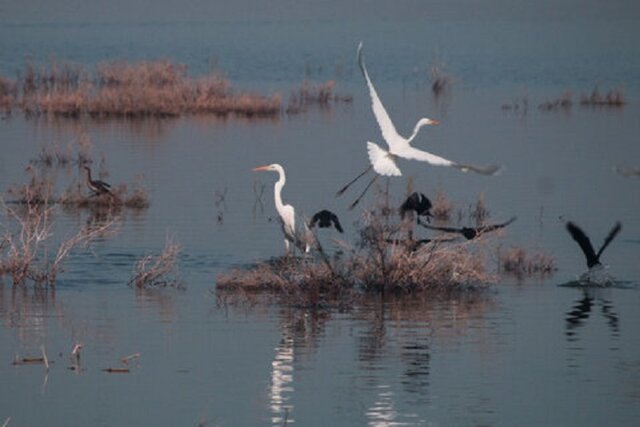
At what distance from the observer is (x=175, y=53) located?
68.8 meters

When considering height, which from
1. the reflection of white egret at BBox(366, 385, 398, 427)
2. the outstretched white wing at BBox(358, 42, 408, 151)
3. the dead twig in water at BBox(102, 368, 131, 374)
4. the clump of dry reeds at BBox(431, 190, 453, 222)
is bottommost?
the reflection of white egret at BBox(366, 385, 398, 427)

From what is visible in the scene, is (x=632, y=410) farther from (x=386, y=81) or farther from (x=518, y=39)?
(x=518, y=39)

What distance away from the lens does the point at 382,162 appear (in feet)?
60.2

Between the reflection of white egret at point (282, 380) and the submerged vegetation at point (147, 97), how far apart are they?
22981mm

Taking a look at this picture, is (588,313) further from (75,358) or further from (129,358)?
(75,358)

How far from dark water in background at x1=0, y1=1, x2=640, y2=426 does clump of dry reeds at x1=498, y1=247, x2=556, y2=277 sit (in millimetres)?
201

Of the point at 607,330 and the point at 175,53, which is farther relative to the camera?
the point at 175,53

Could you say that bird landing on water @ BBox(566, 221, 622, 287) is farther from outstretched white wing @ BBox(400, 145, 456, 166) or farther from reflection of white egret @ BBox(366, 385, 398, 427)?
reflection of white egret @ BBox(366, 385, 398, 427)

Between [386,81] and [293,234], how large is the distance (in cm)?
3368

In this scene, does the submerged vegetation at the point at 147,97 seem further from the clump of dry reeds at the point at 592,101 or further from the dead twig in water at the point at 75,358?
the dead twig in water at the point at 75,358

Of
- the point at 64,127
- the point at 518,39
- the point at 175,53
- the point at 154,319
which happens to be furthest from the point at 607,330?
the point at 518,39

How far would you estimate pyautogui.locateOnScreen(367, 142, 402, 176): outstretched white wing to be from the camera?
1817cm

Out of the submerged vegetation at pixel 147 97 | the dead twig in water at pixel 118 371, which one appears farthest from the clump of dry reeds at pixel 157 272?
the submerged vegetation at pixel 147 97

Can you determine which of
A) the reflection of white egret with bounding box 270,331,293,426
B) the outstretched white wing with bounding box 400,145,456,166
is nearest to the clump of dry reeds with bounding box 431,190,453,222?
the outstretched white wing with bounding box 400,145,456,166
